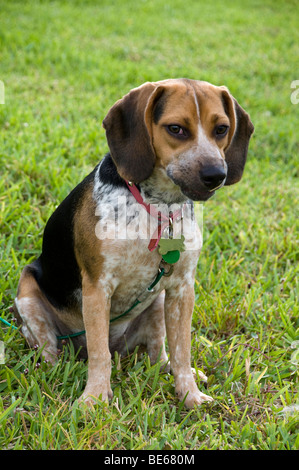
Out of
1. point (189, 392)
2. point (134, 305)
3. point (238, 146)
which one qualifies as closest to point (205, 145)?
point (238, 146)

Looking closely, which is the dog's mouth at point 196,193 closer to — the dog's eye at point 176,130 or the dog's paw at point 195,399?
the dog's eye at point 176,130

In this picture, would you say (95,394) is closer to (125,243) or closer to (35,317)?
(35,317)

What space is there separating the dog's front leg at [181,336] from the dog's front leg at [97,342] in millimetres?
446

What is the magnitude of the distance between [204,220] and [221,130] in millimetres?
2315

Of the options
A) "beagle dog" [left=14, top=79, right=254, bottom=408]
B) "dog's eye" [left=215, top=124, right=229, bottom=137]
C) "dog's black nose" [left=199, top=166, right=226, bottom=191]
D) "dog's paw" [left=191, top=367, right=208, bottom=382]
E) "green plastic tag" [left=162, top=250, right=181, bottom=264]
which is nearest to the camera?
"dog's black nose" [left=199, top=166, right=226, bottom=191]

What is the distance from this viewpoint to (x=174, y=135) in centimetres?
296

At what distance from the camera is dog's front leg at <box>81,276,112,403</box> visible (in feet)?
10.5

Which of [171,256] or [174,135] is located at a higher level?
[174,135]

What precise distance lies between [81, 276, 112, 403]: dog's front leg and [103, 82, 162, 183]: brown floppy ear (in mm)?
711

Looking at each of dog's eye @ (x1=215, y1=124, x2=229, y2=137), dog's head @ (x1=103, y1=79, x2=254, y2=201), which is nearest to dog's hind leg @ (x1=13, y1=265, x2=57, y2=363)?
dog's head @ (x1=103, y1=79, x2=254, y2=201)

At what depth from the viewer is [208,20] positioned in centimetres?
1200

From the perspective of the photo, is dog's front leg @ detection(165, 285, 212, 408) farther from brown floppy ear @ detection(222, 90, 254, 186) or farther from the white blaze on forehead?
the white blaze on forehead
